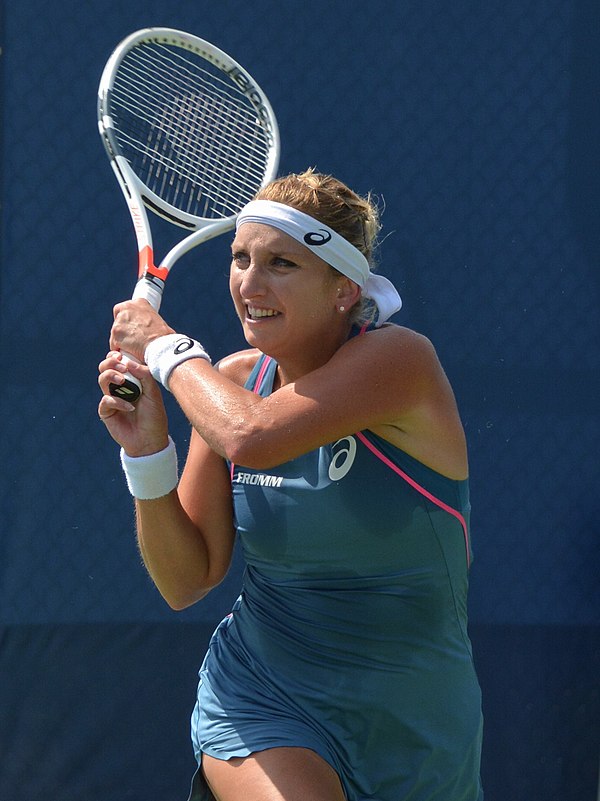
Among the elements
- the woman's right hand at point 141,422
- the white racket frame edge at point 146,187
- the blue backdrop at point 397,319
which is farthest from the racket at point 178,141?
the blue backdrop at point 397,319

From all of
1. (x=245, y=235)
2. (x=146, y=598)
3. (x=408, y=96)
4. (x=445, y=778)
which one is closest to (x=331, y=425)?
(x=245, y=235)

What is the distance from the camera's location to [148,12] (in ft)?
10.4

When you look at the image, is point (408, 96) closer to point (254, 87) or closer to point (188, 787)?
point (254, 87)

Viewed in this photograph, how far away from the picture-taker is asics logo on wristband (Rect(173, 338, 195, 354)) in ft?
6.31

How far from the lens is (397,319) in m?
3.37

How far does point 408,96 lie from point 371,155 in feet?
0.70

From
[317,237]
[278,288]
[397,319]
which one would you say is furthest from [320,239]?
[397,319]

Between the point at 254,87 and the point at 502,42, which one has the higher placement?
the point at 502,42

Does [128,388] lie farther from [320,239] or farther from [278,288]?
[320,239]

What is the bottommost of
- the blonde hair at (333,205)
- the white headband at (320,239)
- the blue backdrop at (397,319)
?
the blue backdrop at (397,319)

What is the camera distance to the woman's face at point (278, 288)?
1960mm

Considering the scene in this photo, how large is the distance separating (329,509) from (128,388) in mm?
413

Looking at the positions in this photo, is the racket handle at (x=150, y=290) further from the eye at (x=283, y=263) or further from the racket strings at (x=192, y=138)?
the racket strings at (x=192, y=138)

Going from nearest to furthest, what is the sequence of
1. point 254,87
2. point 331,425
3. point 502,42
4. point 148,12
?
point 331,425 < point 254,87 < point 148,12 < point 502,42
